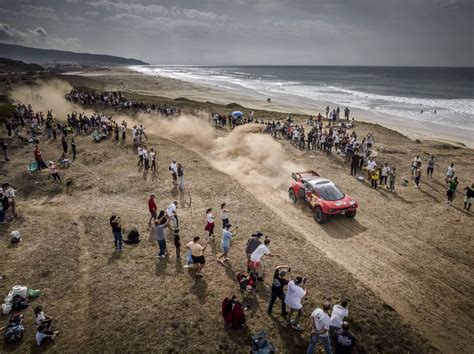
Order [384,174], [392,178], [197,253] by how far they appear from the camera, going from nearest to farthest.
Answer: [197,253]
[392,178]
[384,174]

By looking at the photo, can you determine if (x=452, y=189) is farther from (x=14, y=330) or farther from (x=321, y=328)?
(x=14, y=330)

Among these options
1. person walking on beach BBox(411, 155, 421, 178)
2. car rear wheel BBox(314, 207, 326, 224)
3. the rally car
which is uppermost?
person walking on beach BBox(411, 155, 421, 178)

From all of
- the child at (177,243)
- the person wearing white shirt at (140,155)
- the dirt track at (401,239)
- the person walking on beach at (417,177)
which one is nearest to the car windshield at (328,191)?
the dirt track at (401,239)

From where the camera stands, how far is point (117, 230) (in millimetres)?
11898

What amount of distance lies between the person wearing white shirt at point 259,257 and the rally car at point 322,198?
5.89 metres

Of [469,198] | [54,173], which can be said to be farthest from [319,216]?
[54,173]

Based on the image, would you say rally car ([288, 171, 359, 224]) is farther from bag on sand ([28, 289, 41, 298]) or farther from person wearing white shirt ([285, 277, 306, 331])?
bag on sand ([28, 289, 41, 298])

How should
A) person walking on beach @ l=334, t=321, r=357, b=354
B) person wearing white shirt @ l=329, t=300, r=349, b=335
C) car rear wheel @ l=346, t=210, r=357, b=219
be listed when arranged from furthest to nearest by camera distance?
1. car rear wheel @ l=346, t=210, r=357, b=219
2. person wearing white shirt @ l=329, t=300, r=349, b=335
3. person walking on beach @ l=334, t=321, r=357, b=354

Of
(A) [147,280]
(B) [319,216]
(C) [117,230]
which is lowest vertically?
(A) [147,280]

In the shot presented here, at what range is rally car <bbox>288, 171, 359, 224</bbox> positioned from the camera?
49.9ft

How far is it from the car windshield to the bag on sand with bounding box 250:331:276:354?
30.0ft

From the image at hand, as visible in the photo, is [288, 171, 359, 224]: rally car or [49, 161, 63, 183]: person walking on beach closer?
[288, 171, 359, 224]: rally car

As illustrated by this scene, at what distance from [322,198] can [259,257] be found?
6.77 m

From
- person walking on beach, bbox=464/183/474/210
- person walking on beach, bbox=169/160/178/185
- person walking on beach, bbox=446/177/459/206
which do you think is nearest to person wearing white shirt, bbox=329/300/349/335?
person walking on beach, bbox=169/160/178/185
